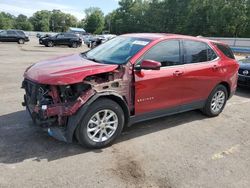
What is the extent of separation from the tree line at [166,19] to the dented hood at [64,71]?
57.5 m

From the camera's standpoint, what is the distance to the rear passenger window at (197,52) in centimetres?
577

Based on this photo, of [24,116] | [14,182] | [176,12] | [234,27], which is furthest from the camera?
[176,12]

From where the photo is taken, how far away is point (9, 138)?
4.85 metres

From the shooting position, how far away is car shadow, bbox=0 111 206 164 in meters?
4.31

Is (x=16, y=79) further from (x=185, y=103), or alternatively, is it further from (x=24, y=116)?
(x=185, y=103)

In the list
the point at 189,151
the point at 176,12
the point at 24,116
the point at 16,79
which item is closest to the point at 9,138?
the point at 24,116

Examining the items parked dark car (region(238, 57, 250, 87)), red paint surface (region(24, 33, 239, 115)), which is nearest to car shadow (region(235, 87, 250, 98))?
parked dark car (region(238, 57, 250, 87))

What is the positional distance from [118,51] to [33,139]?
205cm

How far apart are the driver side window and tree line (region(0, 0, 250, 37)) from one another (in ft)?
184

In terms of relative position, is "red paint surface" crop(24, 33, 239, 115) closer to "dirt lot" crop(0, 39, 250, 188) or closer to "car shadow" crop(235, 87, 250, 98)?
"dirt lot" crop(0, 39, 250, 188)

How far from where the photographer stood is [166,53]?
5.41 meters

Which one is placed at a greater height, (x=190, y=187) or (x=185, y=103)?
(x=185, y=103)

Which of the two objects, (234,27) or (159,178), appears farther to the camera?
(234,27)

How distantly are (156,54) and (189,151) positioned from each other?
67.5 inches
